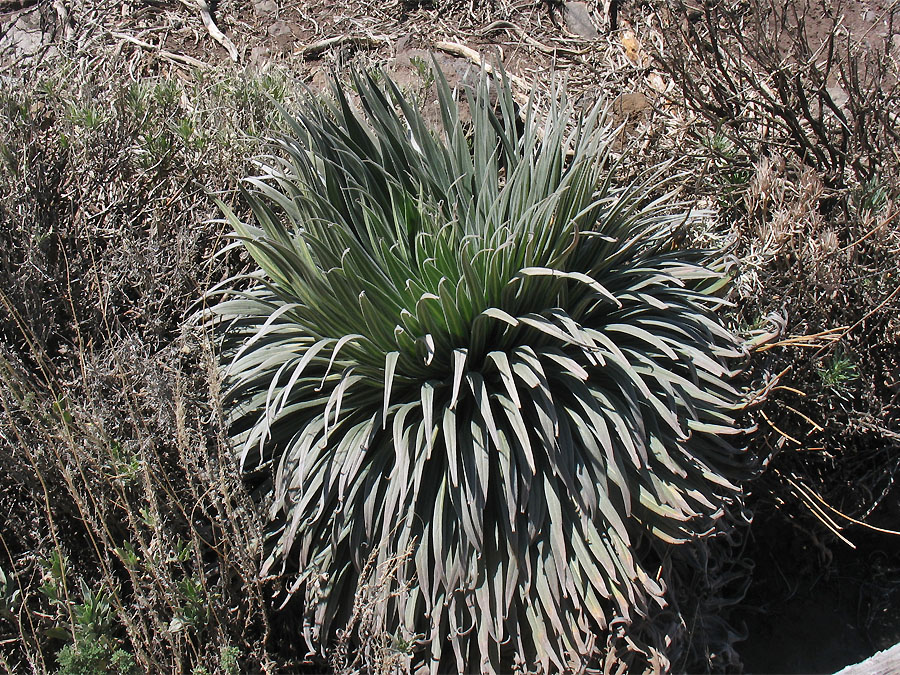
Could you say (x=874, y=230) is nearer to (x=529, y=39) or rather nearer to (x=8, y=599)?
(x=529, y=39)

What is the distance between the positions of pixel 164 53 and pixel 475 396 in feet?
9.93

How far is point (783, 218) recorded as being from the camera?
8.50 ft

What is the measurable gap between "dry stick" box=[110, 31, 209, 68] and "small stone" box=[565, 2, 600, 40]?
77.6 inches

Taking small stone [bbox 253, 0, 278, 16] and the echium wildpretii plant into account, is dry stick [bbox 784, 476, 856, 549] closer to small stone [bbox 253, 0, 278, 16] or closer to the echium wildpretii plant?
the echium wildpretii plant

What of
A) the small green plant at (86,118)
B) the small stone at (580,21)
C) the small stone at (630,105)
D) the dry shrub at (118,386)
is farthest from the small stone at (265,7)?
the small stone at (630,105)

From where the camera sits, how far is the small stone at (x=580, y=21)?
4023 millimetres

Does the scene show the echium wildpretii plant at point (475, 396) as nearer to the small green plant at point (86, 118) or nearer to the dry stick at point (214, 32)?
the small green plant at point (86, 118)

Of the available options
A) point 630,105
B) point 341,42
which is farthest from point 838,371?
point 341,42

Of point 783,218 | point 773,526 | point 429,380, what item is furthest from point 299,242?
point 773,526

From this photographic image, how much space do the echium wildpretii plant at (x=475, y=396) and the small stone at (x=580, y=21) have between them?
79.0 inches

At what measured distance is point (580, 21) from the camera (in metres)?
4.04

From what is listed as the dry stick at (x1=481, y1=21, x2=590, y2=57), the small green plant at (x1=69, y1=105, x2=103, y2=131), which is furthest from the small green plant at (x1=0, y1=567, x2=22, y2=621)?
the dry stick at (x1=481, y1=21, x2=590, y2=57)

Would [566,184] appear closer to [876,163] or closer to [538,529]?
[538,529]

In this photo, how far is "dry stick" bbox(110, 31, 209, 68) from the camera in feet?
12.8
